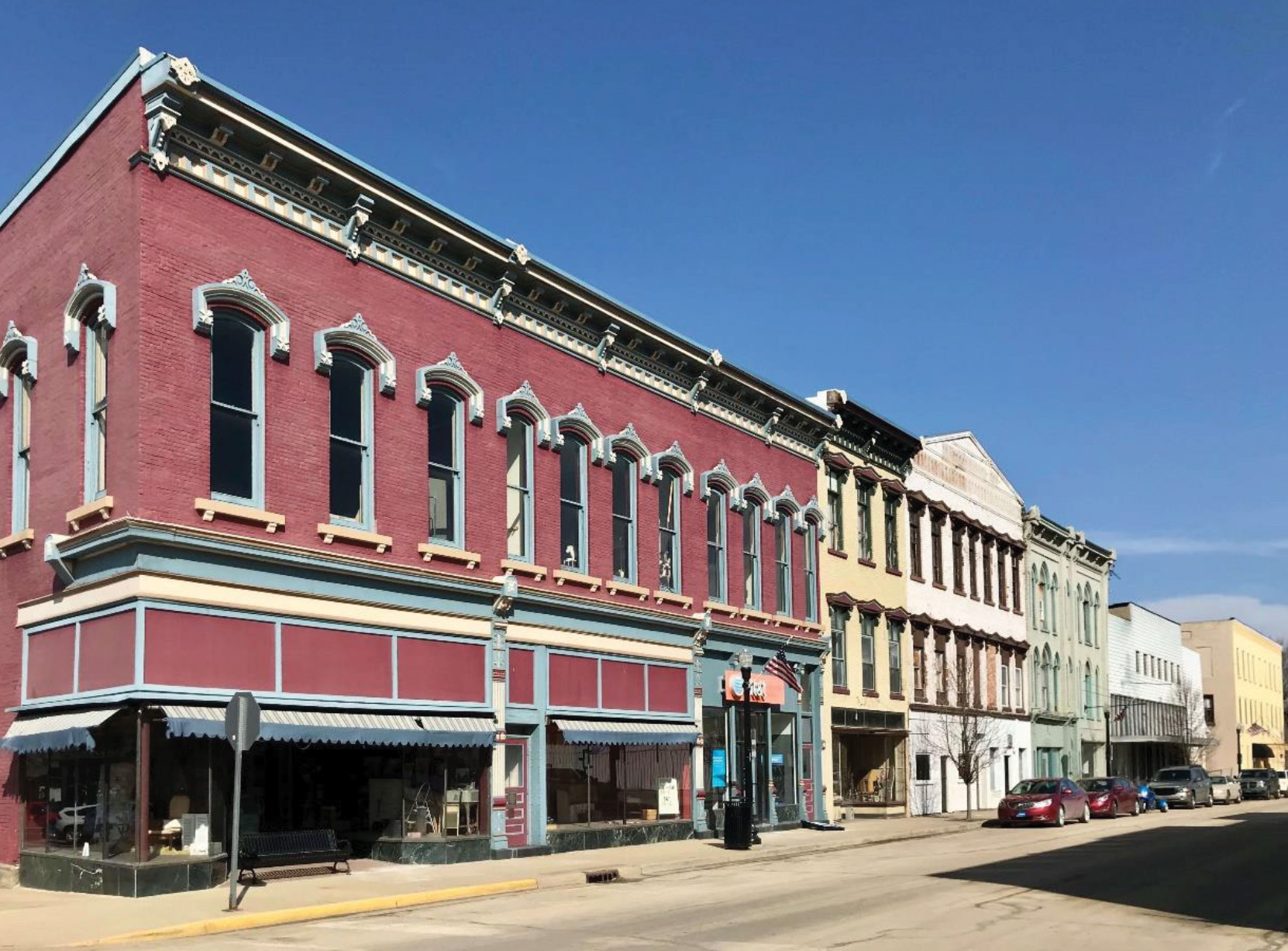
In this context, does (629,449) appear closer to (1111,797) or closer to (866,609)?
(866,609)

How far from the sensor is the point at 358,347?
22.6 metres

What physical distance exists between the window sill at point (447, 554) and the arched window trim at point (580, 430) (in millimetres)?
3626

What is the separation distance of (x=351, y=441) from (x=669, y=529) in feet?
34.9

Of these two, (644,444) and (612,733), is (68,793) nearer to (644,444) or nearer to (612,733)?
(612,733)

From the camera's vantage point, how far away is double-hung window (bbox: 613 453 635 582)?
2955 cm

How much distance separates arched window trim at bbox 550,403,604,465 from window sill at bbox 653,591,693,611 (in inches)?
140

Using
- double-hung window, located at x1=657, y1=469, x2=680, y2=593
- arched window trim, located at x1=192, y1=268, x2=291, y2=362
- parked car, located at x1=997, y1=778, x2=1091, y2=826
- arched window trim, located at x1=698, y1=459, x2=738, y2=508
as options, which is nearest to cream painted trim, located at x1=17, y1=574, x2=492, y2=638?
arched window trim, located at x1=192, y1=268, x2=291, y2=362

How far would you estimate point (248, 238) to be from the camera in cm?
2084

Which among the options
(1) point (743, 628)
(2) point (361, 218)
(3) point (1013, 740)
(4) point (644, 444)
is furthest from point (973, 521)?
(2) point (361, 218)

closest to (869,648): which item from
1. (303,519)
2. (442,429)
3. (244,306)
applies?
(442,429)

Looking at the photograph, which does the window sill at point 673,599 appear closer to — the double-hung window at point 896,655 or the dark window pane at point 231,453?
the dark window pane at point 231,453

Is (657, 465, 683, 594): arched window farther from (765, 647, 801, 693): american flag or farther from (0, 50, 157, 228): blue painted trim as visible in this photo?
(0, 50, 157, 228): blue painted trim

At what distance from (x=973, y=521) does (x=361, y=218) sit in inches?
1328

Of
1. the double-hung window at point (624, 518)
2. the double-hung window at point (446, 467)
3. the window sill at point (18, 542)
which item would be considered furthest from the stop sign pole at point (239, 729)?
the double-hung window at point (624, 518)
